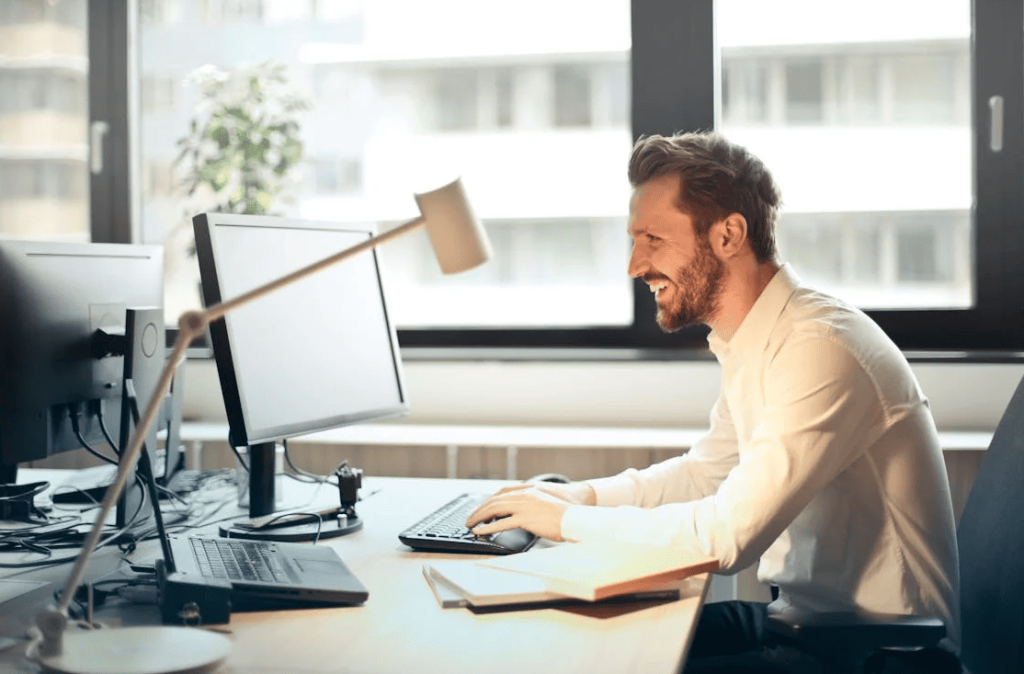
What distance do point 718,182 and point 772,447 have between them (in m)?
0.51

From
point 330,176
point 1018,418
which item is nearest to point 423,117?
point 330,176

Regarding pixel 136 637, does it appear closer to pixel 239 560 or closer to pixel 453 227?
pixel 239 560

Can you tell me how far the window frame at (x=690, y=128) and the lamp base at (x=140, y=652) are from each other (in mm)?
1923

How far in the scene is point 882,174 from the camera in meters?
2.92

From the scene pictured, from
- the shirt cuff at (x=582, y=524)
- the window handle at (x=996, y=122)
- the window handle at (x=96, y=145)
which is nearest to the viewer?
the shirt cuff at (x=582, y=524)

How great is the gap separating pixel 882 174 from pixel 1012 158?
0.33 meters

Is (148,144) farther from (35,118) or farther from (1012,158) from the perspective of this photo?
A: (1012,158)

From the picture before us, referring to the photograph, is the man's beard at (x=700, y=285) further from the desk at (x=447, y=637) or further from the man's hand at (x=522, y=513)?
the desk at (x=447, y=637)

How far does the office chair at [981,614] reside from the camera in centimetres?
129

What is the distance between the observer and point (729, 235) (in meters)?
1.74

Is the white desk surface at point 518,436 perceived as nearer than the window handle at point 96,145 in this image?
Yes

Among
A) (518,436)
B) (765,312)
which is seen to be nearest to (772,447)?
(765,312)

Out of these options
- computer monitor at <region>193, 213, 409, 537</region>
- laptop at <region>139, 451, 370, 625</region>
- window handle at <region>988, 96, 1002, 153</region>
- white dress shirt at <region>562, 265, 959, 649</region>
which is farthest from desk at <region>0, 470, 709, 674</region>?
window handle at <region>988, 96, 1002, 153</region>

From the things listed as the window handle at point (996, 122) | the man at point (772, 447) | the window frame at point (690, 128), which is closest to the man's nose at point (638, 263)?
the man at point (772, 447)
